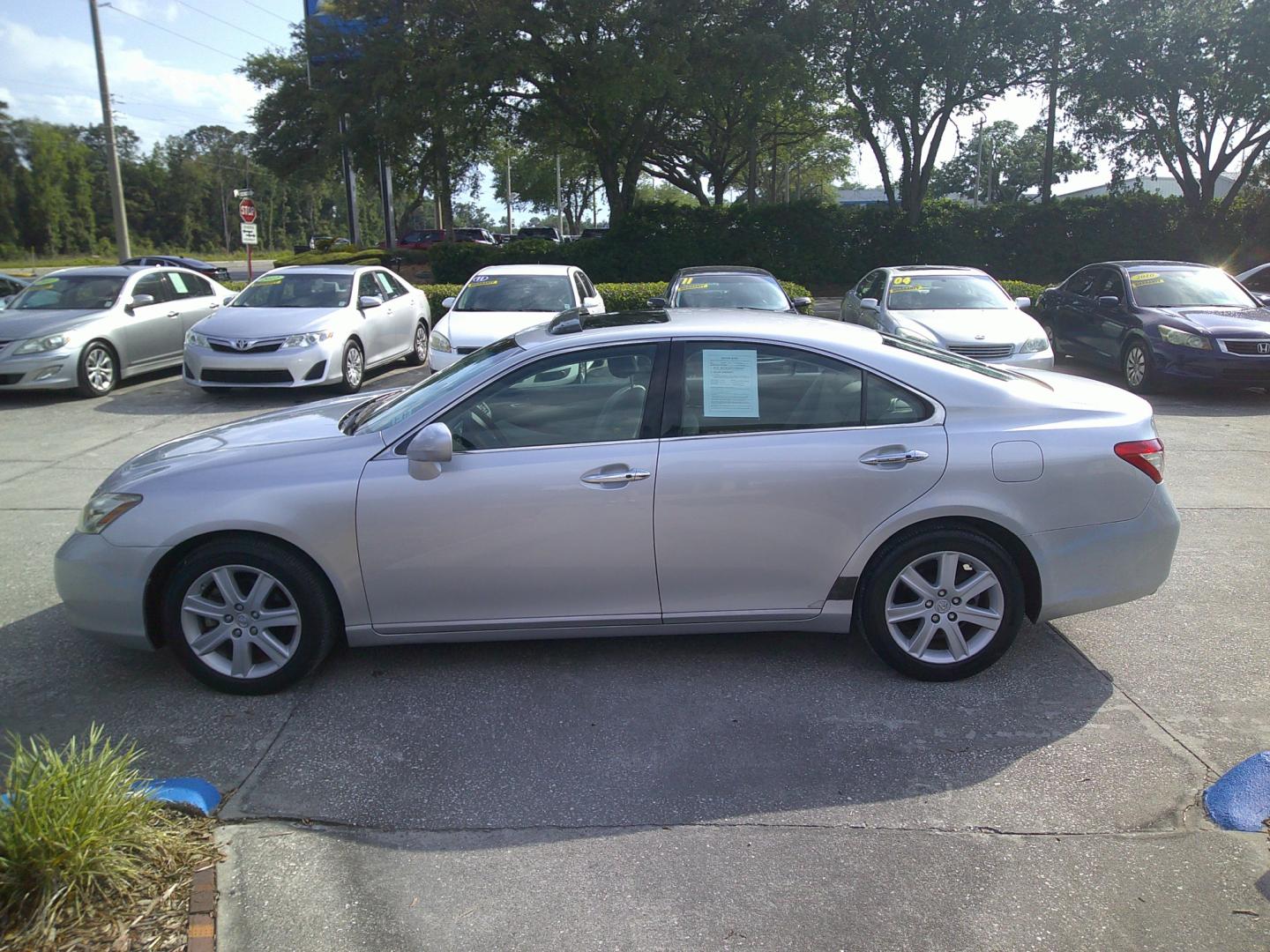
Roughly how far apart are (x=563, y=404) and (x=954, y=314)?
822cm

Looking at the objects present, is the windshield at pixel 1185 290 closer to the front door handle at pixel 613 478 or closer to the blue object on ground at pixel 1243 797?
the blue object on ground at pixel 1243 797

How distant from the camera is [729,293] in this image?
12.4 meters

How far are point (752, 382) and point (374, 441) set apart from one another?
5.33ft

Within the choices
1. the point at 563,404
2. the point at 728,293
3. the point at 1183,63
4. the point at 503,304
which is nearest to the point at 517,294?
the point at 503,304

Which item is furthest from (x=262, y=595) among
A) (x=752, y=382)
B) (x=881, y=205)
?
(x=881, y=205)

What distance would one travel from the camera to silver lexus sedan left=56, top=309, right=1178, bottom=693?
4070 millimetres

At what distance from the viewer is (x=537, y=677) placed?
4.37 m

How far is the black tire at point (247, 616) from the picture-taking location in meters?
4.08

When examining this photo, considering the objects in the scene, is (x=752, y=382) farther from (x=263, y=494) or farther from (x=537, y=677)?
(x=263, y=494)

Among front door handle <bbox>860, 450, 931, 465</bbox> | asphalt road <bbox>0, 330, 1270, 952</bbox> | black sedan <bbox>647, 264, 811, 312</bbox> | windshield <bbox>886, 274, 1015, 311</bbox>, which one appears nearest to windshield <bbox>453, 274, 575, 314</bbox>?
black sedan <bbox>647, 264, 811, 312</bbox>

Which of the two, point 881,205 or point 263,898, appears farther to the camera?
point 881,205

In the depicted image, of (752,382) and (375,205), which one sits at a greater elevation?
(375,205)

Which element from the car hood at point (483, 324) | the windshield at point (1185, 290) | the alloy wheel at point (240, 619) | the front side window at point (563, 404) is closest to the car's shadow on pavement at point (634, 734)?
the alloy wheel at point (240, 619)

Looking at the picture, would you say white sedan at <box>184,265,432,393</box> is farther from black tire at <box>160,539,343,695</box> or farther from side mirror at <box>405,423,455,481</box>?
side mirror at <box>405,423,455,481</box>
